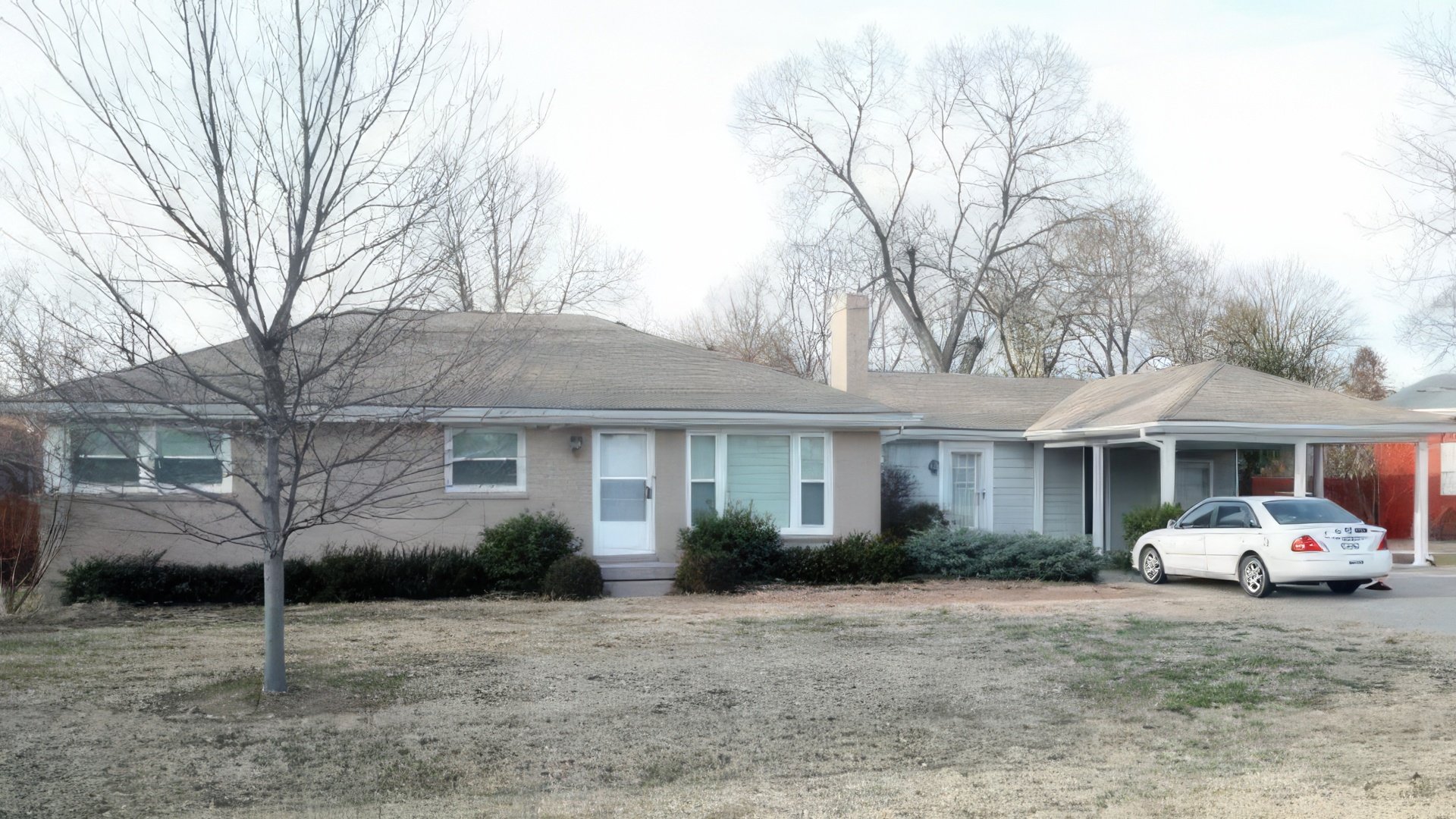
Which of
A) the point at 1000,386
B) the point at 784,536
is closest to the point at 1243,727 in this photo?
the point at 784,536

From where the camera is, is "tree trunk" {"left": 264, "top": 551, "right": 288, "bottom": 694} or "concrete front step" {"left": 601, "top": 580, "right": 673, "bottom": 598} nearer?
"tree trunk" {"left": 264, "top": 551, "right": 288, "bottom": 694}

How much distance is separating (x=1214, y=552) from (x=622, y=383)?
9596 millimetres

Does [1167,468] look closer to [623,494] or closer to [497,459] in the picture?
[623,494]

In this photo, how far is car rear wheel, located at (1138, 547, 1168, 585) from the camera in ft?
62.1

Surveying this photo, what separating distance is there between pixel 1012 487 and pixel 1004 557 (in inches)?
224

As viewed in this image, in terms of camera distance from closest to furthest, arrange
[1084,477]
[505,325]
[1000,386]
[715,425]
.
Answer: [505,325] → [715,425] → [1084,477] → [1000,386]

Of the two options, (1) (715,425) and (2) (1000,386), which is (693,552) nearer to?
(1) (715,425)

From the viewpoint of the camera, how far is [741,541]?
18562 millimetres

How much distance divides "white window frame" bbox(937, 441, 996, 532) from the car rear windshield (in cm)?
822

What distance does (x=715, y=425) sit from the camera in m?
19.7

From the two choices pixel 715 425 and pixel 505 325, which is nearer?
pixel 505 325

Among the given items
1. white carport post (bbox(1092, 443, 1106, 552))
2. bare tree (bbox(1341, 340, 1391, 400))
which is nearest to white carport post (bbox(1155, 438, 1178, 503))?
white carport post (bbox(1092, 443, 1106, 552))

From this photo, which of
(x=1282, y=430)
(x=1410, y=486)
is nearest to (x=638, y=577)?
(x=1282, y=430)

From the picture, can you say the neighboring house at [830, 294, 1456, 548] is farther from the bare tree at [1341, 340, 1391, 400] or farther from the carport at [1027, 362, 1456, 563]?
the bare tree at [1341, 340, 1391, 400]
